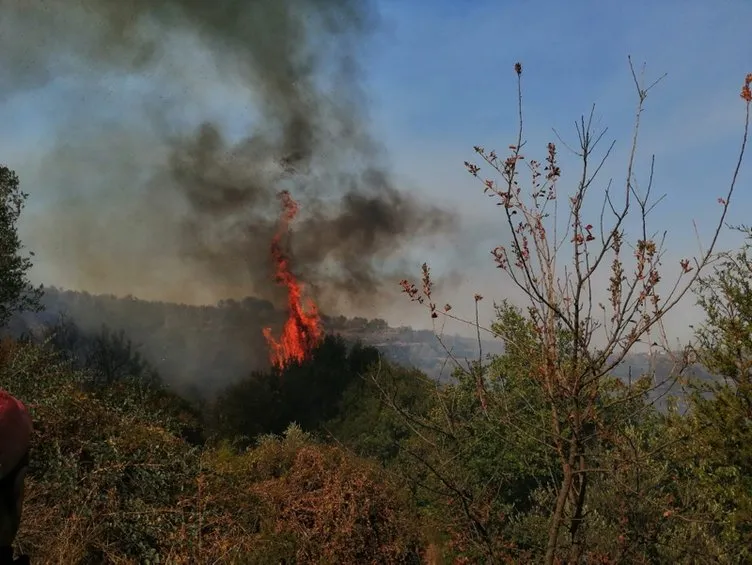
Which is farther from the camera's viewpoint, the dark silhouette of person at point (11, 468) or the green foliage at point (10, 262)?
the green foliage at point (10, 262)

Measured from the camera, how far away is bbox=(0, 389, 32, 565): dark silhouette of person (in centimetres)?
153

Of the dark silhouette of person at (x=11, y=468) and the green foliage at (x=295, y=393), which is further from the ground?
the dark silhouette of person at (x=11, y=468)

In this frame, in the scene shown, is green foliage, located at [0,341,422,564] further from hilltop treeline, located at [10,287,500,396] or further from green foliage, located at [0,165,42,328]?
hilltop treeline, located at [10,287,500,396]

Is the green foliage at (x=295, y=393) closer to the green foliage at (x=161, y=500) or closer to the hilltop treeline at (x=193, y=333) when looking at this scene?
the hilltop treeline at (x=193, y=333)

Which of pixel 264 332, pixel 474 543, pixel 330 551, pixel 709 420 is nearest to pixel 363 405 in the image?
pixel 264 332

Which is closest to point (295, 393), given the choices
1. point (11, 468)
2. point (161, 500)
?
point (161, 500)

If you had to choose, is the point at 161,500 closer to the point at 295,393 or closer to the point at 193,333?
the point at 295,393

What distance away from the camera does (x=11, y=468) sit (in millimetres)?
1591

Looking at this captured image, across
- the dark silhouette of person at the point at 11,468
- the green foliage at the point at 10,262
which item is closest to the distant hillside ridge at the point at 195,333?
the green foliage at the point at 10,262

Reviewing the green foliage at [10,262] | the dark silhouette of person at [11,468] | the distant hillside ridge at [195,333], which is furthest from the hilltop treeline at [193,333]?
the dark silhouette of person at [11,468]

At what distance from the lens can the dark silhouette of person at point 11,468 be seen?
5.01 feet

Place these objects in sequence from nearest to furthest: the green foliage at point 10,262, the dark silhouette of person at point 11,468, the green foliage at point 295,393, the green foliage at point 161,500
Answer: the dark silhouette of person at point 11,468, the green foliage at point 161,500, the green foliage at point 10,262, the green foliage at point 295,393

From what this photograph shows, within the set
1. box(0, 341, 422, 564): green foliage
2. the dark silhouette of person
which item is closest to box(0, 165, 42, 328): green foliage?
box(0, 341, 422, 564): green foliage

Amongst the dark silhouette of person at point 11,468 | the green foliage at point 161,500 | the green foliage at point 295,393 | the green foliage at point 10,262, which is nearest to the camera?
the dark silhouette of person at point 11,468
